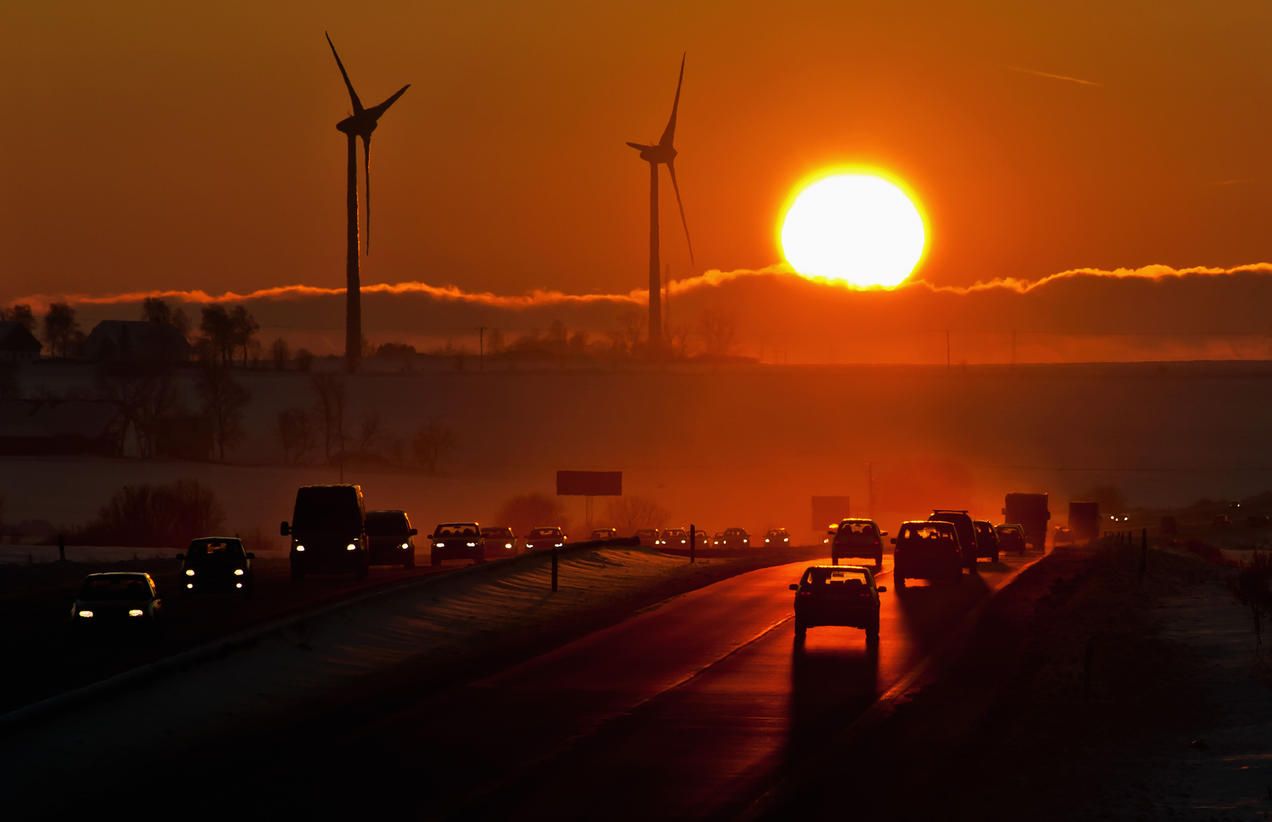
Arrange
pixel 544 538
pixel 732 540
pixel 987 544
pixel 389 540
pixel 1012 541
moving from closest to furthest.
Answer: pixel 389 540 < pixel 987 544 < pixel 1012 541 < pixel 544 538 < pixel 732 540

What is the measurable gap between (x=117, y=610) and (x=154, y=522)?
8244 centimetres

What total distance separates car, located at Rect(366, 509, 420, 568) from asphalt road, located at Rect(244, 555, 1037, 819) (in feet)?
83.9

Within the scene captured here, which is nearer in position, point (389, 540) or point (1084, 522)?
point (389, 540)

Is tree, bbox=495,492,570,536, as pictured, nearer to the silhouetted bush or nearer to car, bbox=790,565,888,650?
the silhouetted bush

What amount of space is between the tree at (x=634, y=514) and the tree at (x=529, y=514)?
248 inches

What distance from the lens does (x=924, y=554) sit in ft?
174

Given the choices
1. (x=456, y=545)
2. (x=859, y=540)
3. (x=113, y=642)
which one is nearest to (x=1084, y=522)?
(x=859, y=540)

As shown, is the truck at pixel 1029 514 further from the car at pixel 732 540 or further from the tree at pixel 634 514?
the tree at pixel 634 514

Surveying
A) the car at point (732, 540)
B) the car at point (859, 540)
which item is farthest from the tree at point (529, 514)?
the car at point (859, 540)

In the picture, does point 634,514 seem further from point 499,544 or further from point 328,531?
point 328,531

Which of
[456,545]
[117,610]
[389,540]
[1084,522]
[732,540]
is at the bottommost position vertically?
[732,540]

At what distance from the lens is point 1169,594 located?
51906 millimetres

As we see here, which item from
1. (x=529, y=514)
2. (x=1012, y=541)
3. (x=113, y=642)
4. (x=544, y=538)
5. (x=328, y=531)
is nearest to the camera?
(x=113, y=642)

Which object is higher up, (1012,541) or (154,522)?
(154,522)
